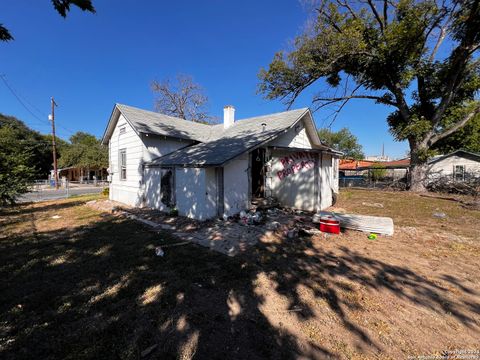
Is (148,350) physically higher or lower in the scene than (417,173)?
lower

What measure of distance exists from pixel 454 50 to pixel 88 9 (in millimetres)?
21557

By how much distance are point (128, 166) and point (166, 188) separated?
158 inches

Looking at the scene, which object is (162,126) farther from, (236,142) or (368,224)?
(368,224)

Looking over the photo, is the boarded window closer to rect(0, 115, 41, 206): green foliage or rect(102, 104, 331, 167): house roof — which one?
rect(102, 104, 331, 167): house roof

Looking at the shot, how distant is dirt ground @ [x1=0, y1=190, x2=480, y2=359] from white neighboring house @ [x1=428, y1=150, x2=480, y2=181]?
73.4 ft

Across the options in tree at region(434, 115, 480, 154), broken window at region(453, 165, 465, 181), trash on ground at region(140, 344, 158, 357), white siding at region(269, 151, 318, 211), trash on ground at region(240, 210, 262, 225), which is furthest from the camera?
tree at region(434, 115, 480, 154)

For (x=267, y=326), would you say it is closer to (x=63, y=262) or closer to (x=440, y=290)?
(x=440, y=290)

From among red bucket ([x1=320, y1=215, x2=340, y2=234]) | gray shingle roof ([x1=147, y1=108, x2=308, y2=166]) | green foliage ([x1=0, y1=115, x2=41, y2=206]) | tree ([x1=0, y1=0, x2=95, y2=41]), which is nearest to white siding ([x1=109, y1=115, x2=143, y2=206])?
gray shingle roof ([x1=147, y1=108, x2=308, y2=166])

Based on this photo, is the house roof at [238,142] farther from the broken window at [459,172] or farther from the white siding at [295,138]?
the broken window at [459,172]

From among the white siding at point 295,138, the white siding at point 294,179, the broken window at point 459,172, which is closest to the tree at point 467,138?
the broken window at point 459,172

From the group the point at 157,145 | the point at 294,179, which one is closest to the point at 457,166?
the point at 294,179

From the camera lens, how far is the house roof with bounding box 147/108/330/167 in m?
8.20

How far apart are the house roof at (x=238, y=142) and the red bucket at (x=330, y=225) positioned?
355 centimetres

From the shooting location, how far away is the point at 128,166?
40.1 feet
